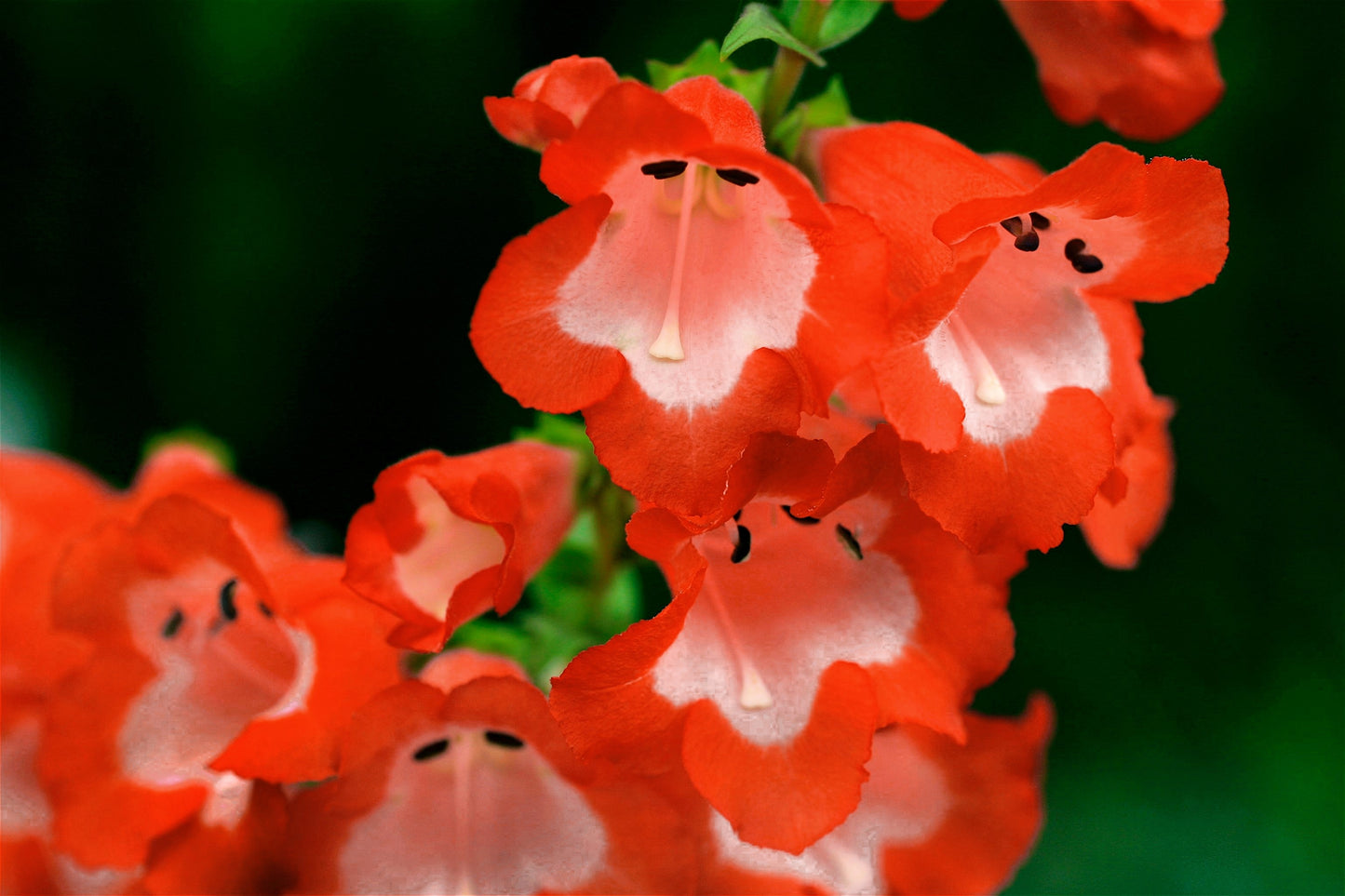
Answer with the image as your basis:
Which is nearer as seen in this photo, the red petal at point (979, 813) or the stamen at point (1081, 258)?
the stamen at point (1081, 258)

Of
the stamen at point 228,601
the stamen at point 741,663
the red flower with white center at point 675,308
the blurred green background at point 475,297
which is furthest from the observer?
the blurred green background at point 475,297

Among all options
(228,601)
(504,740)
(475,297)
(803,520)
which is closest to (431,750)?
(504,740)

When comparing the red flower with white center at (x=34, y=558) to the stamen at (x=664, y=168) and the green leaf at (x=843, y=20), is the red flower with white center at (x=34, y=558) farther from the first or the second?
the green leaf at (x=843, y=20)

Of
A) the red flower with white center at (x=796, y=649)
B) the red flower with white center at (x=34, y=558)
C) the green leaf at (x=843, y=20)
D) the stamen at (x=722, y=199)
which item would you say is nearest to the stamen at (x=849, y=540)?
the red flower with white center at (x=796, y=649)

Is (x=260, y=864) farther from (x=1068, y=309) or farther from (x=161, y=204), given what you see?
(x=161, y=204)

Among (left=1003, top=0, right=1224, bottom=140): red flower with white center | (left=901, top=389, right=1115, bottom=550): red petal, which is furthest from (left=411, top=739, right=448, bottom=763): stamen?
(left=1003, top=0, right=1224, bottom=140): red flower with white center

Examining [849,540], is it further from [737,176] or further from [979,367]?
[737,176]

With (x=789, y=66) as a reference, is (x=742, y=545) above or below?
below
